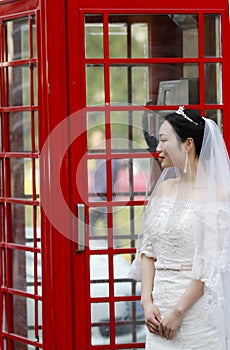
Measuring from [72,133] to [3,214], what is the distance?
0.82 m

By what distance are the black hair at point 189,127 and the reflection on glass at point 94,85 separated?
810 millimetres

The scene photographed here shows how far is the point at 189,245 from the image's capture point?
13.3ft

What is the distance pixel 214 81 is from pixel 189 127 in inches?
33.9

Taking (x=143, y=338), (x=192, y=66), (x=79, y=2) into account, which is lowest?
(x=143, y=338)

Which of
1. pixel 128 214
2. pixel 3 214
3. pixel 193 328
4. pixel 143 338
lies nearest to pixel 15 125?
pixel 3 214

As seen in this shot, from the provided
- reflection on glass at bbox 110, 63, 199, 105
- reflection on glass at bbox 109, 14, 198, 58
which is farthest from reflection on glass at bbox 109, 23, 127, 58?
reflection on glass at bbox 110, 63, 199, 105

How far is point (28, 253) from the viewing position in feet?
18.0

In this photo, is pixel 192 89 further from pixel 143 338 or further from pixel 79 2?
pixel 143 338

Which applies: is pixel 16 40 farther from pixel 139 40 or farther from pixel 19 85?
pixel 139 40

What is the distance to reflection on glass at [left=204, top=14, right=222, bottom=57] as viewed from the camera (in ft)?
16.0

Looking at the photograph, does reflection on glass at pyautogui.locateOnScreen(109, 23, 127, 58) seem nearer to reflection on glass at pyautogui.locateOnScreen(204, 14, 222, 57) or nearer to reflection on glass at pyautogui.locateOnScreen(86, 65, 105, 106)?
reflection on glass at pyautogui.locateOnScreen(86, 65, 105, 106)

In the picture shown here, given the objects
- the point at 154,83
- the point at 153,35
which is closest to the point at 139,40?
the point at 153,35

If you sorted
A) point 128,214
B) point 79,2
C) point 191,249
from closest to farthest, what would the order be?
point 191,249
point 79,2
point 128,214

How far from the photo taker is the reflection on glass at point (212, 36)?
4891 mm
